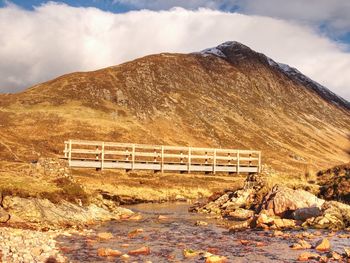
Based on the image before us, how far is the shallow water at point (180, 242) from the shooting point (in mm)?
20641

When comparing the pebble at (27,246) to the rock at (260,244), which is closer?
the pebble at (27,246)

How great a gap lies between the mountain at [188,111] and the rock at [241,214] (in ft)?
138

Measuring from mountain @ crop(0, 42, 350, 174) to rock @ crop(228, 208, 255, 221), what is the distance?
4221cm

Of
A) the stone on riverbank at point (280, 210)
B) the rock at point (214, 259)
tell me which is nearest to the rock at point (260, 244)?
the rock at point (214, 259)

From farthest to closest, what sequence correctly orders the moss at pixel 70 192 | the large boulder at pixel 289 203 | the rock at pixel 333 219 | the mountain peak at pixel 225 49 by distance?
the mountain peak at pixel 225 49
the large boulder at pixel 289 203
the moss at pixel 70 192
the rock at pixel 333 219

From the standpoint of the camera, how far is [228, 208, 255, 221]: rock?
118 ft

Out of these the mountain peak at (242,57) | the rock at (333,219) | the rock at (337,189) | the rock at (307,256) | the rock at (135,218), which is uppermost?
the mountain peak at (242,57)

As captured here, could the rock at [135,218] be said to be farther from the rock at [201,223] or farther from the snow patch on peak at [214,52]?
the snow patch on peak at [214,52]

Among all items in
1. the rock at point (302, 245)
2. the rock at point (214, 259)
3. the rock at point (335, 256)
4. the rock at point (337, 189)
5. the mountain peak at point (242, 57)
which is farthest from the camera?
the mountain peak at point (242, 57)

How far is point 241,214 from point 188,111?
95057mm

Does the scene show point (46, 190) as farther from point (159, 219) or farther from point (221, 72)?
point (221, 72)

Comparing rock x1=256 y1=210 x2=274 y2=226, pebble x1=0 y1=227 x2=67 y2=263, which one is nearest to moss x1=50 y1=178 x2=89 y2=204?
pebble x1=0 y1=227 x2=67 y2=263

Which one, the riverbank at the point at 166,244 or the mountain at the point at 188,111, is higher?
the mountain at the point at 188,111

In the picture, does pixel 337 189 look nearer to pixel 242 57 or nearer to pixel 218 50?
pixel 242 57
